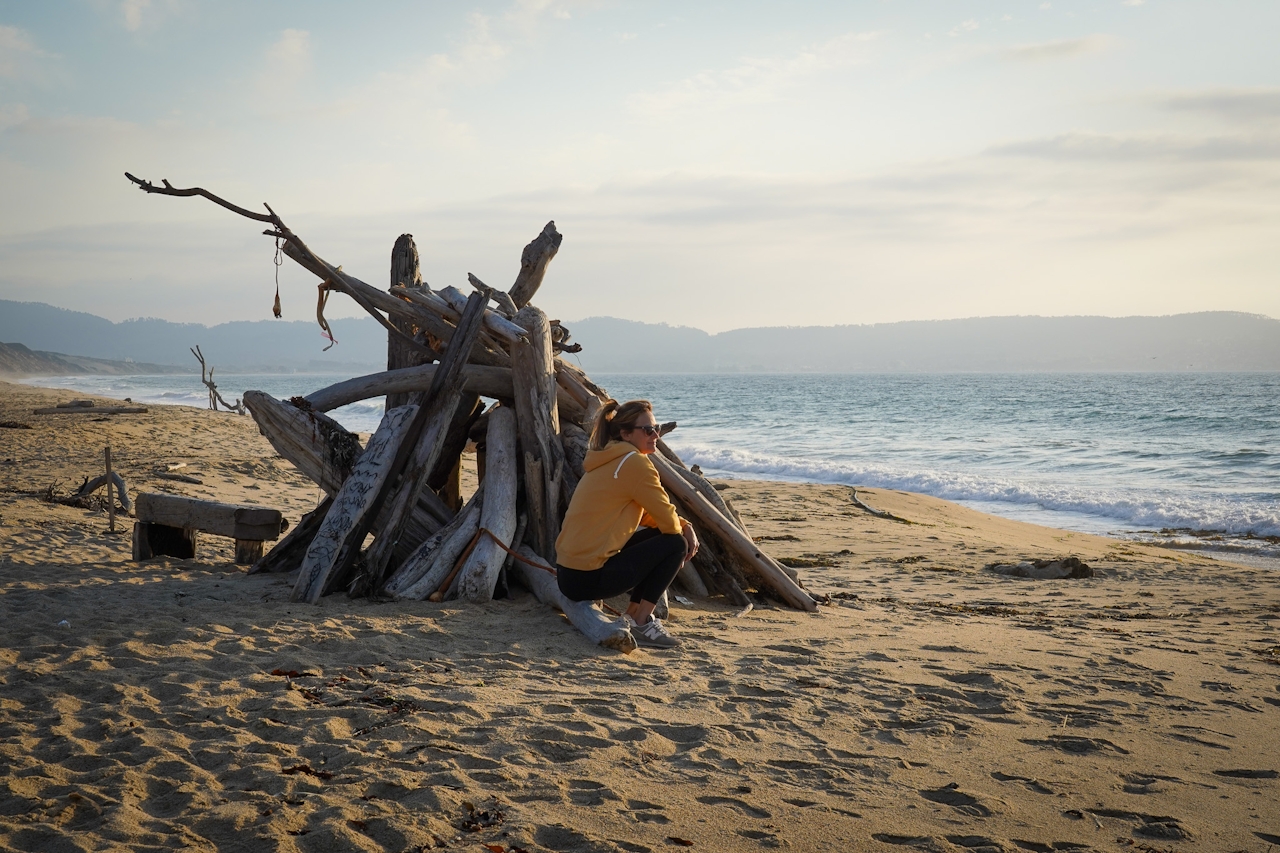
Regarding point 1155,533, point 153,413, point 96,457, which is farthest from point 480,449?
point 153,413

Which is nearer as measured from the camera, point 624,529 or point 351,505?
point 624,529

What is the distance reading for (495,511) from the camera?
239 inches

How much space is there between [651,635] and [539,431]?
1.86m

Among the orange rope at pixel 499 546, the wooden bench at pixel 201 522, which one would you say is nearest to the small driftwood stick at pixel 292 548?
the wooden bench at pixel 201 522

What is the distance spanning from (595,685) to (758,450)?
76.1 ft

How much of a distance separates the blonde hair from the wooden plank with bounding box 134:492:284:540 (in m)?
3.23

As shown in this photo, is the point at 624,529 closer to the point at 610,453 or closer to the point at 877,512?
the point at 610,453

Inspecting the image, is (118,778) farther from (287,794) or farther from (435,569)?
(435,569)

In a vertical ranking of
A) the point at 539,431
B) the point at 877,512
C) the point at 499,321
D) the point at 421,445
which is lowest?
the point at 877,512

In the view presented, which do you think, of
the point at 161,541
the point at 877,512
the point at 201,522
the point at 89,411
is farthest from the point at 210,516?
the point at 89,411

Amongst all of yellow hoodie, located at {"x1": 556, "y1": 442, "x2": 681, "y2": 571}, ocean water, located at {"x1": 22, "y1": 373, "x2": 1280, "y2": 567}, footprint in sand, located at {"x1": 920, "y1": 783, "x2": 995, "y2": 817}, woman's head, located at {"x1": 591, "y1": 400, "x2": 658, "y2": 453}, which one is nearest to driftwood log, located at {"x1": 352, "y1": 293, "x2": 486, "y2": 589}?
yellow hoodie, located at {"x1": 556, "y1": 442, "x2": 681, "y2": 571}

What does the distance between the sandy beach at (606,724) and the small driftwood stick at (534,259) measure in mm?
2937

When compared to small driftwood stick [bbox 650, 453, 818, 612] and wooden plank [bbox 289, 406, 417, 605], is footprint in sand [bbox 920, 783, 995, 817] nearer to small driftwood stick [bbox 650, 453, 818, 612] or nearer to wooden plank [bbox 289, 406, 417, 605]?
small driftwood stick [bbox 650, 453, 818, 612]

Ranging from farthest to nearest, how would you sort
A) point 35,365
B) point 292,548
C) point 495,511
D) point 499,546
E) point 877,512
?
point 35,365
point 877,512
point 292,548
point 495,511
point 499,546
